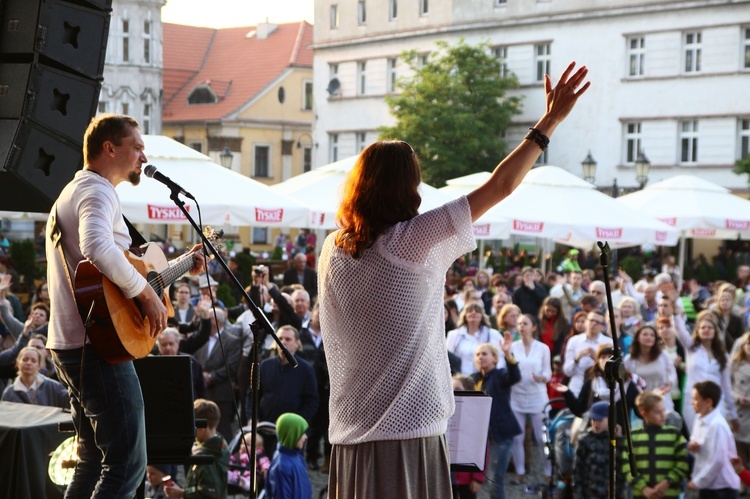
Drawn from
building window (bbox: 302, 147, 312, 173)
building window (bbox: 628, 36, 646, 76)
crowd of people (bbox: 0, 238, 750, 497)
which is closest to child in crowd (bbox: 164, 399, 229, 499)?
crowd of people (bbox: 0, 238, 750, 497)

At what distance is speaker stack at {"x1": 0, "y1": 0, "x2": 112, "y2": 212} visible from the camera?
6043 mm

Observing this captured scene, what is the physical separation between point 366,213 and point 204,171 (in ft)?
39.5

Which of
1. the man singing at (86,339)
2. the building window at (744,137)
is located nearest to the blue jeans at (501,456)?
the man singing at (86,339)

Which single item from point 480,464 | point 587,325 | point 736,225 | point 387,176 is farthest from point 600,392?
point 736,225

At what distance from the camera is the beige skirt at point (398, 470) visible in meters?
3.70

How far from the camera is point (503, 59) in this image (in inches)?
1916

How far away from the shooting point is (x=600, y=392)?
998 cm

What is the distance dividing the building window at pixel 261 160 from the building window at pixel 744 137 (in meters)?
29.5

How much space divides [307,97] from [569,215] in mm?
48636

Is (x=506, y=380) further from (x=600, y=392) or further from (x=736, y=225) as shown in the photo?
(x=736, y=225)

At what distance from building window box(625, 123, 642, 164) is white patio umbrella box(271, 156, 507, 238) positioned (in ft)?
90.4

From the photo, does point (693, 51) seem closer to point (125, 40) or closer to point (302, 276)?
point (302, 276)

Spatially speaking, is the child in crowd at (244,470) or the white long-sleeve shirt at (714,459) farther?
the white long-sleeve shirt at (714,459)

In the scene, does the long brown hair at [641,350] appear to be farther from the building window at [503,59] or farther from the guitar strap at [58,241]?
the building window at [503,59]
